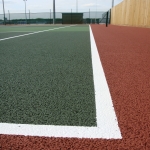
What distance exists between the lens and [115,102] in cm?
176

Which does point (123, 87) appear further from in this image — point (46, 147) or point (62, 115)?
point (46, 147)

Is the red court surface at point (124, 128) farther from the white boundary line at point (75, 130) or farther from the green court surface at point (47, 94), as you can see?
the green court surface at point (47, 94)

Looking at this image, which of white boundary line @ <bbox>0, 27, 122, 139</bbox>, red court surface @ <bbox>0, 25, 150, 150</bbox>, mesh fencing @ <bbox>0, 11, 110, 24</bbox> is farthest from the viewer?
mesh fencing @ <bbox>0, 11, 110, 24</bbox>

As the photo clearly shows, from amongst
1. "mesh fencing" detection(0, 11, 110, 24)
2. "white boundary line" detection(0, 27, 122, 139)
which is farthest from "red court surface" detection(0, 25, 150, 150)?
"mesh fencing" detection(0, 11, 110, 24)

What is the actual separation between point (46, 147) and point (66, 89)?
0.97 metres

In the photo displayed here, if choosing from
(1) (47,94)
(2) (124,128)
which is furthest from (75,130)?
(1) (47,94)

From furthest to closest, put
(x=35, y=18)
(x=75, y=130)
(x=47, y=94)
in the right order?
(x=35, y=18), (x=47, y=94), (x=75, y=130)

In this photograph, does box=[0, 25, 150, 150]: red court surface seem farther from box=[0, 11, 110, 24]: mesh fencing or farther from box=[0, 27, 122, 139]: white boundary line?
box=[0, 11, 110, 24]: mesh fencing

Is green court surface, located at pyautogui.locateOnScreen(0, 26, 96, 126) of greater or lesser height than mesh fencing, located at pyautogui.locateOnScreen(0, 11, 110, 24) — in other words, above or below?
below

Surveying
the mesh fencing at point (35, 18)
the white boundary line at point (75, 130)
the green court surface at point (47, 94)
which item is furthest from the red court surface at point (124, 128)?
the mesh fencing at point (35, 18)

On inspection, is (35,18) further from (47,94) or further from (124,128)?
(124,128)

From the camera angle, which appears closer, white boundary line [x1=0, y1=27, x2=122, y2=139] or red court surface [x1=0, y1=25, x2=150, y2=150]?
red court surface [x1=0, y1=25, x2=150, y2=150]

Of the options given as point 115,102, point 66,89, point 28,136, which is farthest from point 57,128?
point 66,89

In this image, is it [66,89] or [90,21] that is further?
[90,21]
